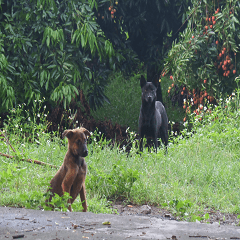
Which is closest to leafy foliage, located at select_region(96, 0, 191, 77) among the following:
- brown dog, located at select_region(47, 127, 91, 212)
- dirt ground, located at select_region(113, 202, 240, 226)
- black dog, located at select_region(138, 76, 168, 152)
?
black dog, located at select_region(138, 76, 168, 152)

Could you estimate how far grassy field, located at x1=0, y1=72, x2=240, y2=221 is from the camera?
408 cm

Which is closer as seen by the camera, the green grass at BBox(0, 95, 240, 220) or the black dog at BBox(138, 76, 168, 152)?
the green grass at BBox(0, 95, 240, 220)

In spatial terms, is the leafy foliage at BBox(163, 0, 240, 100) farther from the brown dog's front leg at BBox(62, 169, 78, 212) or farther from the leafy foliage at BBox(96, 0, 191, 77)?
the brown dog's front leg at BBox(62, 169, 78, 212)

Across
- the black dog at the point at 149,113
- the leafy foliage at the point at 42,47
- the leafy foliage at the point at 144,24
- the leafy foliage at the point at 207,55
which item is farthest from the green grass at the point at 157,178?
the leafy foliage at the point at 144,24

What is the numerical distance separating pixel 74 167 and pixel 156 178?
77.0 inches

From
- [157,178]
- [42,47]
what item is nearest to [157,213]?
[157,178]

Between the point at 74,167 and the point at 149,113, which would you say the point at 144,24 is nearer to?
the point at 149,113

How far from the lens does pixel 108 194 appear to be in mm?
4586

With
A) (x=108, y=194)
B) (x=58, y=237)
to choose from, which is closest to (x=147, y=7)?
(x=108, y=194)

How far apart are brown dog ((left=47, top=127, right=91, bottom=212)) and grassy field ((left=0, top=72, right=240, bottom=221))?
0.16m

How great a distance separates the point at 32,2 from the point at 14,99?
2.31 m

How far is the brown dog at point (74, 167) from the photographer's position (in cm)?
325

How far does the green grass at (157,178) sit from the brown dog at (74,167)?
164mm

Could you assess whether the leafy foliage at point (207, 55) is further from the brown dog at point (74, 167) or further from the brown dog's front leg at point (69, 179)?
the brown dog's front leg at point (69, 179)
